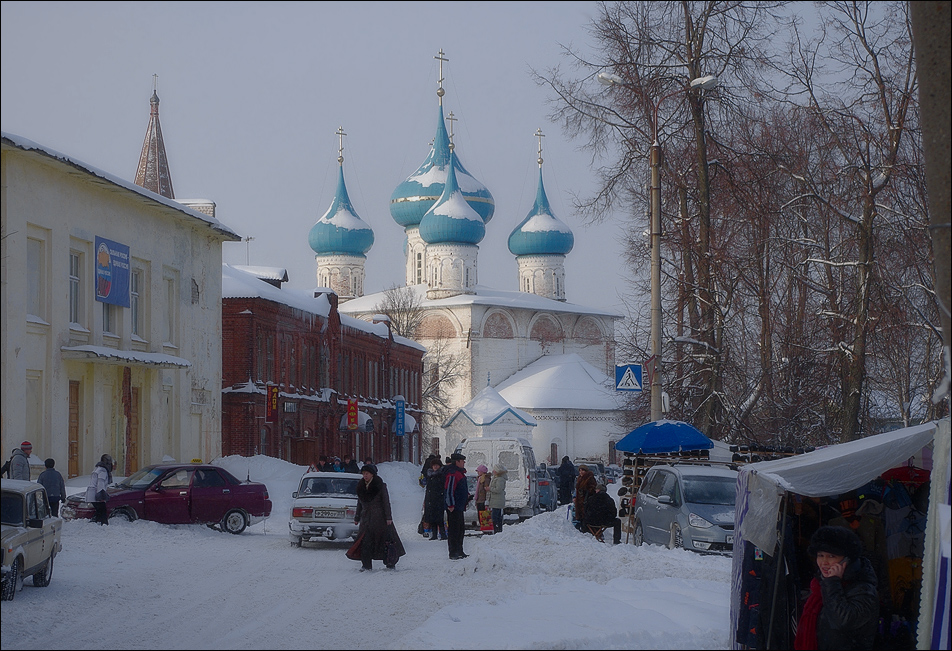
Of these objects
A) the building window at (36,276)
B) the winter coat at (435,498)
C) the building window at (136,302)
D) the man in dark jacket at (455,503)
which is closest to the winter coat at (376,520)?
the man in dark jacket at (455,503)

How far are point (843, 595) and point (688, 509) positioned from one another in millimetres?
9680

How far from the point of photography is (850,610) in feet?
26.5

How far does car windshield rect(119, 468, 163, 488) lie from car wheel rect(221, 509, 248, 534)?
62.2 inches

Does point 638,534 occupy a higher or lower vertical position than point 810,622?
lower

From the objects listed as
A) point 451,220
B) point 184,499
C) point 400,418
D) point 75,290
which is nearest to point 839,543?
point 184,499

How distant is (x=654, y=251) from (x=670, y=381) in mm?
7261

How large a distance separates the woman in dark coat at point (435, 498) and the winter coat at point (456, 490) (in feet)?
0.97

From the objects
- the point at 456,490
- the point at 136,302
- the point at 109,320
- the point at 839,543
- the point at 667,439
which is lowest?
the point at 456,490

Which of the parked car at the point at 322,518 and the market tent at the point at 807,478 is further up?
the market tent at the point at 807,478

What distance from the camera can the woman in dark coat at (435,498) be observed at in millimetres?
19812

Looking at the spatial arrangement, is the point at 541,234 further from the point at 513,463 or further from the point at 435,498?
the point at 435,498

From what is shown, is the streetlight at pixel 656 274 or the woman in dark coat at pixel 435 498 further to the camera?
the streetlight at pixel 656 274

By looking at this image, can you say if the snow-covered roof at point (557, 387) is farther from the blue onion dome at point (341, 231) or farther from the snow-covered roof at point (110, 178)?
the snow-covered roof at point (110, 178)

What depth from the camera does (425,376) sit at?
81.1m
